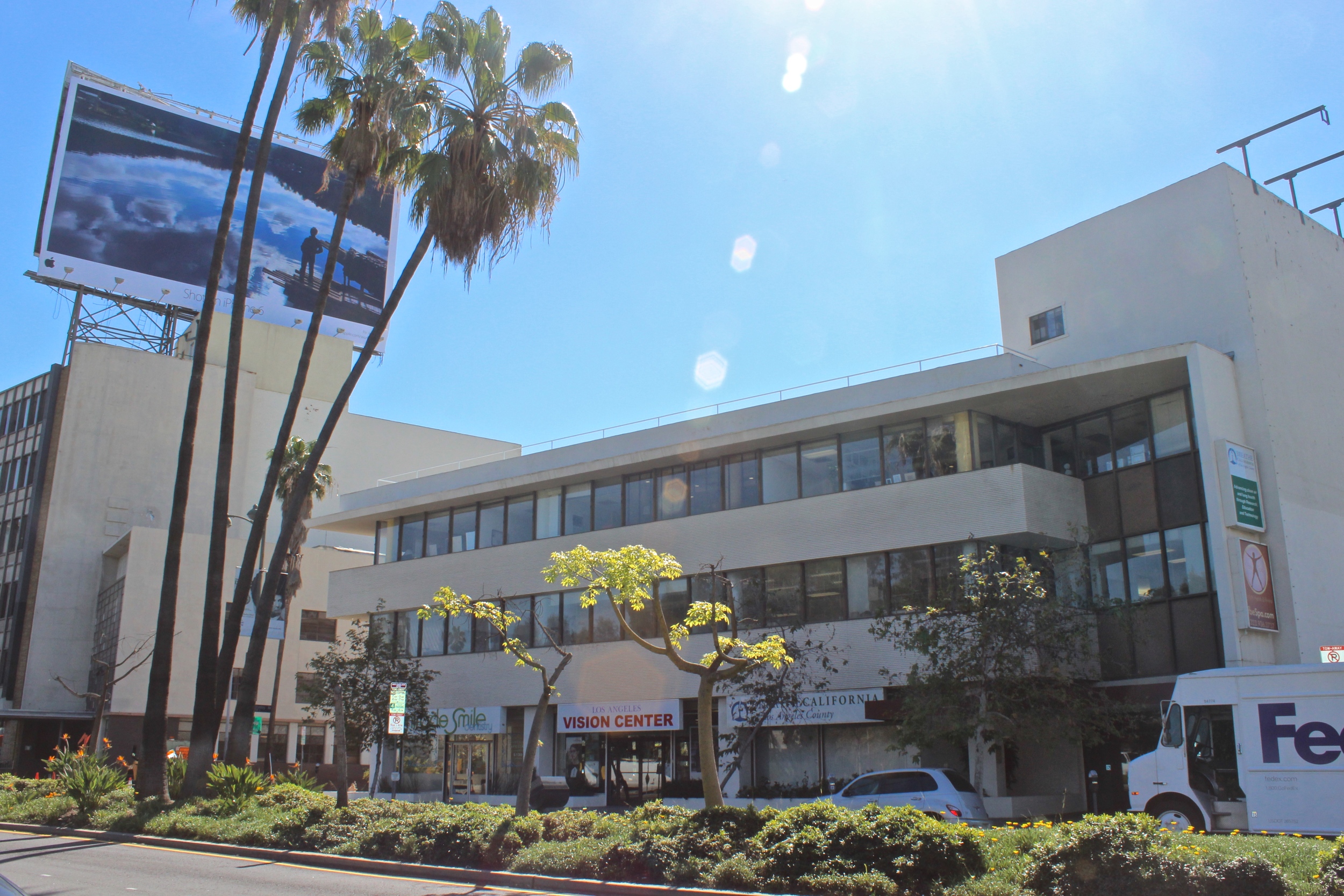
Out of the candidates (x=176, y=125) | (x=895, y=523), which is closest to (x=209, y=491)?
(x=176, y=125)

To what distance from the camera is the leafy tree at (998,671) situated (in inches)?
858

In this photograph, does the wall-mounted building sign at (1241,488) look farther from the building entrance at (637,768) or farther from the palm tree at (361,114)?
the palm tree at (361,114)

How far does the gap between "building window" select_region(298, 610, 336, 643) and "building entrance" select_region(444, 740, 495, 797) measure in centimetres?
2104

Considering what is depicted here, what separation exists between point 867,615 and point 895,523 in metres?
2.40

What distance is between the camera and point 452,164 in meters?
23.4

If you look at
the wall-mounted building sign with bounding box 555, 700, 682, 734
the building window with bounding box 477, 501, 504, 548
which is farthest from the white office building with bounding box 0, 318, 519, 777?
the wall-mounted building sign with bounding box 555, 700, 682, 734

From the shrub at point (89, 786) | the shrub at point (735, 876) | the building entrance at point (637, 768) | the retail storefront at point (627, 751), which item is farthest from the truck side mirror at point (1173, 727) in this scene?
the shrub at point (89, 786)

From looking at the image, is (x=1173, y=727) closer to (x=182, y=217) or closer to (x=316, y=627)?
(x=316, y=627)

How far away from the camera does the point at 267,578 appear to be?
24.3 metres

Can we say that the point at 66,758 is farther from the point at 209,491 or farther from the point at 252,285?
the point at 252,285

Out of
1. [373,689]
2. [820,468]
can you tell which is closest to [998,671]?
[820,468]

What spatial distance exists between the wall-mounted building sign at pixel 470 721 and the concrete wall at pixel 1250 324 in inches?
769

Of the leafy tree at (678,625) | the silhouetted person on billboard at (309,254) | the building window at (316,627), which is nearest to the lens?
the leafy tree at (678,625)

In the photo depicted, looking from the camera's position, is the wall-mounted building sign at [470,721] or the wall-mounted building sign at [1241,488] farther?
the wall-mounted building sign at [470,721]
